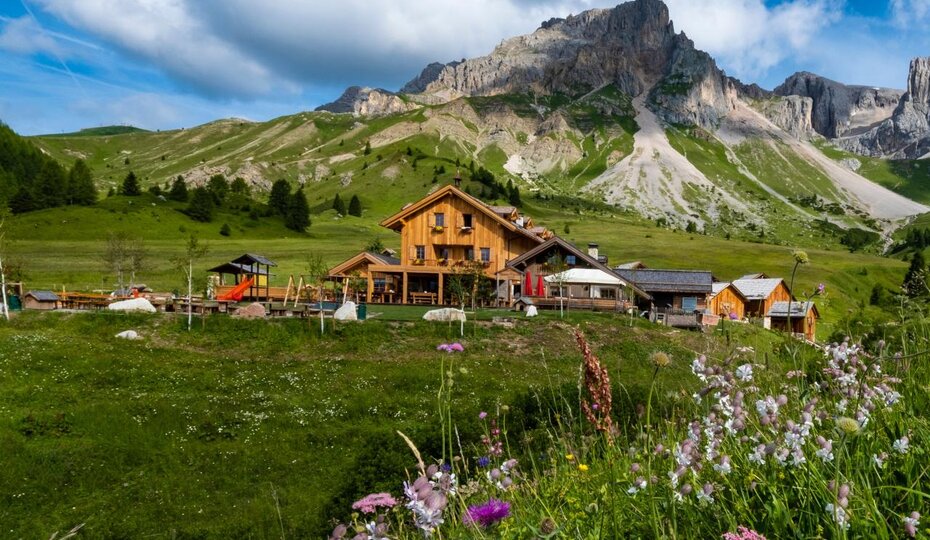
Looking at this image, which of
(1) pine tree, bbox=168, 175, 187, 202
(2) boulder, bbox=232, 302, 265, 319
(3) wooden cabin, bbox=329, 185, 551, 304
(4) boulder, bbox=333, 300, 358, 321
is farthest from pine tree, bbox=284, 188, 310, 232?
(4) boulder, bbox=333, 300, 358, 321

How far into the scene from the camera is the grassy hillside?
1378 cm

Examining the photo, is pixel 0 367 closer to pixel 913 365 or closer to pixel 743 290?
pixel 913 365

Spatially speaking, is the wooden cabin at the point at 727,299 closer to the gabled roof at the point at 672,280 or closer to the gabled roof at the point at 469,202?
the gabled roof at the point at 672,280

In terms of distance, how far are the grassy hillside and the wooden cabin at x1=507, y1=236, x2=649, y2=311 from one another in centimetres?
1773

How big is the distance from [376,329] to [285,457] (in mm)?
16158

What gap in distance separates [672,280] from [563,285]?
2153cm

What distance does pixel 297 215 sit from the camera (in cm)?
13688

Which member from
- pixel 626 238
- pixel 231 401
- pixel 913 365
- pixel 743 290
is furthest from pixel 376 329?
pixel 626 238

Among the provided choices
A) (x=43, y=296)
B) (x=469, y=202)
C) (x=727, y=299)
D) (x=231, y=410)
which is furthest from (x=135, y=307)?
(x=727, y=299)

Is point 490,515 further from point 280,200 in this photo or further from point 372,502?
point 280,200

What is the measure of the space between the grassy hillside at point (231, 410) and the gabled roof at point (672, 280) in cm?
3390

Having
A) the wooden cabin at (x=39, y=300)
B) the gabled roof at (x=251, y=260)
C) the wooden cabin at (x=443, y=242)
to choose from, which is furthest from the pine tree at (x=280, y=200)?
the wooden cabin at (x=39, y=300)

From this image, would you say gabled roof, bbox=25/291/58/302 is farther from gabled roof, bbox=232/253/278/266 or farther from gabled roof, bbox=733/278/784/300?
gabled roof, bbox=733/278/784/300

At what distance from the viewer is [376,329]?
33.2 m
